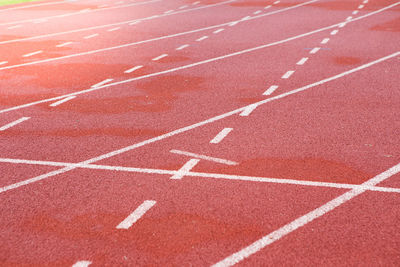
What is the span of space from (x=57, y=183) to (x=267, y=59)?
7681mm

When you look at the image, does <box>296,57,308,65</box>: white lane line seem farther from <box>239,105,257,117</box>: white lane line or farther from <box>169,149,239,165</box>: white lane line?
<box>169,149,239,165</box>: white lane line

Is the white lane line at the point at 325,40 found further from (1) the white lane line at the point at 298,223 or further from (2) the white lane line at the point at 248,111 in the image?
(1) the white lane line at the point at 298,223

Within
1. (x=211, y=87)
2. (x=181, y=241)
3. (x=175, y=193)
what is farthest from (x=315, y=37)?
(x=181, y=241)

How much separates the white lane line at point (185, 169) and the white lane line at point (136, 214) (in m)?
0.70

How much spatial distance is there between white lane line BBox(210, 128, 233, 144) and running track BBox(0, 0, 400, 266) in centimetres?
3

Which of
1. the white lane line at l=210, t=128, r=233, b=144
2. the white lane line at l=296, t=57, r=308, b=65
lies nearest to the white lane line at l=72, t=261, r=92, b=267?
the white lane line at l=210, t=128, r=233, b=144

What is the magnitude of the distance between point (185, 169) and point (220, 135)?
1321mm

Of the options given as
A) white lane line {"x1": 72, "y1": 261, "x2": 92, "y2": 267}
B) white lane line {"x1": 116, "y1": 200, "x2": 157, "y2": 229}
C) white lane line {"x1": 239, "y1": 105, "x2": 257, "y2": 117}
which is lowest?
white lane line {"x1": 239, "y1": 105, "x2": 257, "y2": 117}

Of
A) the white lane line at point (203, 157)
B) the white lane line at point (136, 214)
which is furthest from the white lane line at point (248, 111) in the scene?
the white lane line at point (136, 214)

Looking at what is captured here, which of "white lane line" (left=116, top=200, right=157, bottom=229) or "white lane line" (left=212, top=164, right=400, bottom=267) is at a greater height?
"white lane line" (left=116, top=200, right=157, bottom=229)

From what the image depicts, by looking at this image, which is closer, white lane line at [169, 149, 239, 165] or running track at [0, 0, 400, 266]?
running track at [0, 0, 400, 266]

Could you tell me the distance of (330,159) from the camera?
689 centimetres

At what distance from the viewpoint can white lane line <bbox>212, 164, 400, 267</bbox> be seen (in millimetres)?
4816

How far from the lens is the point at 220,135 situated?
310 inches
